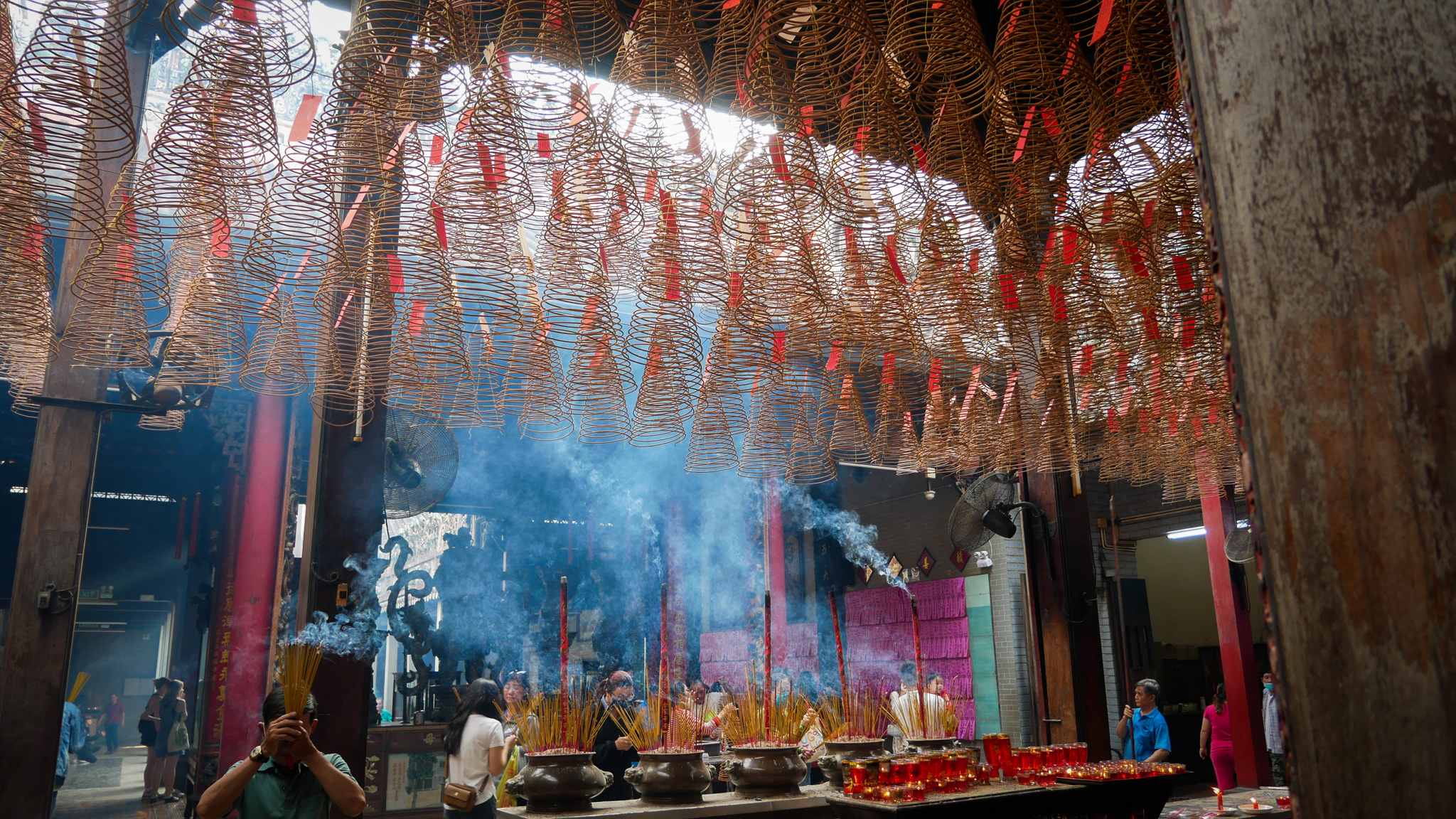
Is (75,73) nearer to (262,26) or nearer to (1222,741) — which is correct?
(262,26)

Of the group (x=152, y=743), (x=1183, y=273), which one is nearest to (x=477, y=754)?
(x=1183, y=273)

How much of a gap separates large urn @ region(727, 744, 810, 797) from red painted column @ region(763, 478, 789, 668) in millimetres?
7432

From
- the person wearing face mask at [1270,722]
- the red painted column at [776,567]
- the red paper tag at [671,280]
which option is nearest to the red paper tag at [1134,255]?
the red paper tag at [671,280]

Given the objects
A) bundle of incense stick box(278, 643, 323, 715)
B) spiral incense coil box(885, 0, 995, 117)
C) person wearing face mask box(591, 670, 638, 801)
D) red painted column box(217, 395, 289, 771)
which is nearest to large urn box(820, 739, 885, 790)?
person wearing face mask box(591, 670, 638, 801)

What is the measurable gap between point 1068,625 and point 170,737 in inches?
334

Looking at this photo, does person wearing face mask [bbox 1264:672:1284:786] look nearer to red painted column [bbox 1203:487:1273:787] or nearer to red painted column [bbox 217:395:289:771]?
red painted column [bbox 1203:487:1273:787]

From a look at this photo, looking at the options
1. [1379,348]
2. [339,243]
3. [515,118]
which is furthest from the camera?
[339,243]

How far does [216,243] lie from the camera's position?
2.29m

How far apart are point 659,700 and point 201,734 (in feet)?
17.9

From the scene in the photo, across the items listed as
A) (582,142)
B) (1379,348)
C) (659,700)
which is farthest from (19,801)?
(1379,348)

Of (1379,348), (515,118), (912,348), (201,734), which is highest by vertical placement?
(515,118)

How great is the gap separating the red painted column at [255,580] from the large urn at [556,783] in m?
4.42

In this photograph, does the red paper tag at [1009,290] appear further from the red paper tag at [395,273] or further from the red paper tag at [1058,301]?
the red paper tag at [395,273]

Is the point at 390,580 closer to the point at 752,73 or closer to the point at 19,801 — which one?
the point at 19,801
